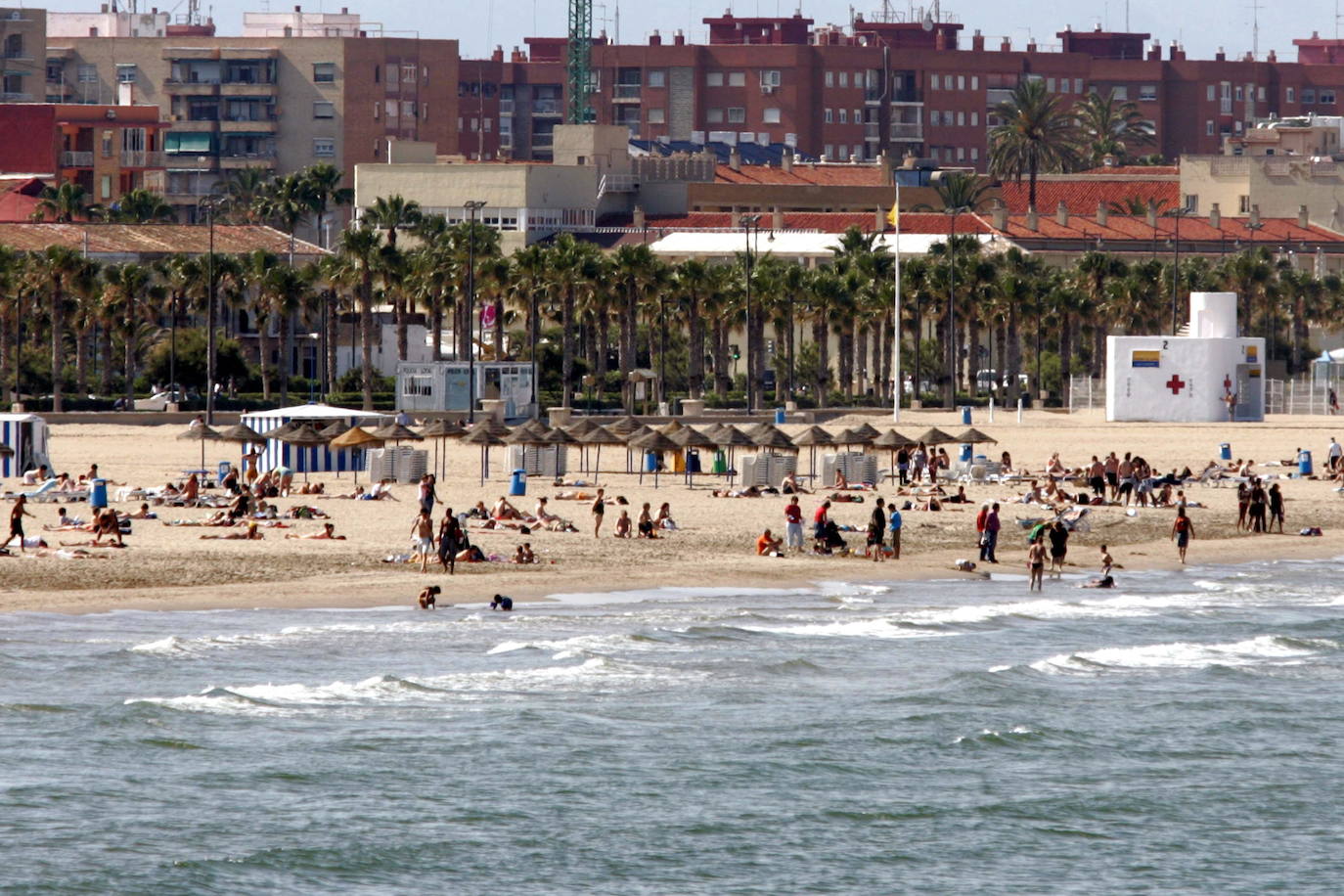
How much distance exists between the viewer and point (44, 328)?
92000mm

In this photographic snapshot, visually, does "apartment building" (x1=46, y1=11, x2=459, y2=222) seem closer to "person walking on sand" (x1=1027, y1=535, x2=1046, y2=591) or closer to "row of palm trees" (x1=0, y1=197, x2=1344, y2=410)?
"row of palm trees" (x1=0, y1=197, x2=1344, y2=410)

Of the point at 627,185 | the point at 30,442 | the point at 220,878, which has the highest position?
the point at 627,185

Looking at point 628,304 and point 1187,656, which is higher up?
point 628,304

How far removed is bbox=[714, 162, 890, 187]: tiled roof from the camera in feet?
483

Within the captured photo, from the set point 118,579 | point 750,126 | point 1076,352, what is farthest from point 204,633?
point 750,126

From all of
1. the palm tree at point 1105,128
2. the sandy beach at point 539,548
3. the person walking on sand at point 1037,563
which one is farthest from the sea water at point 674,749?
the palm tree at point 1105,128

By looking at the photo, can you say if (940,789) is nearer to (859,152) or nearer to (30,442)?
A: (30,442)

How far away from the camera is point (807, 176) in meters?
151

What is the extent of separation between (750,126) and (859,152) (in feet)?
31.3

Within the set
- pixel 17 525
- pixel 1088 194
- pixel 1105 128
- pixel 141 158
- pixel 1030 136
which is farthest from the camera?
pixel 1105 128

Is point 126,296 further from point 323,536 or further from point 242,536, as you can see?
point 323,536

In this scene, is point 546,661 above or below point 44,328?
below

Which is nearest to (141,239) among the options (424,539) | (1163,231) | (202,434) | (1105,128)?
(202,434)

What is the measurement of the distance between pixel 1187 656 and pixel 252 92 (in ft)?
466
